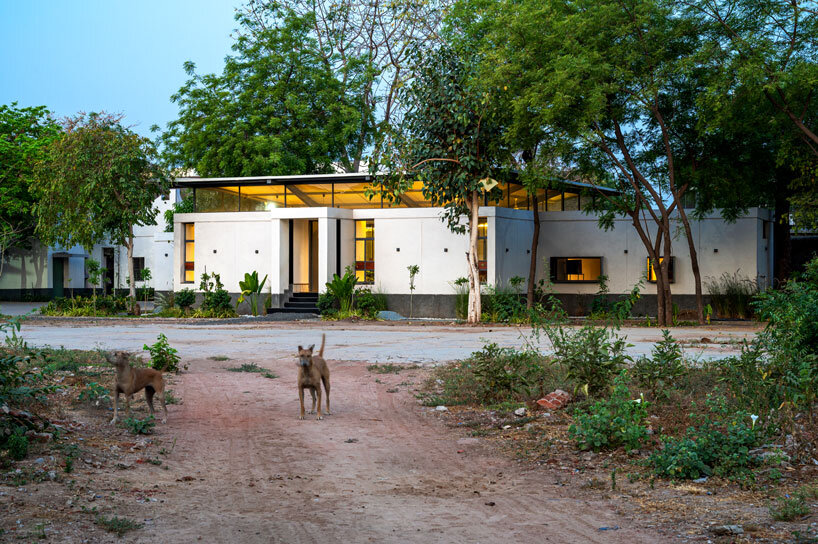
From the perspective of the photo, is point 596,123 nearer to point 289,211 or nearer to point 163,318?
point 289,211

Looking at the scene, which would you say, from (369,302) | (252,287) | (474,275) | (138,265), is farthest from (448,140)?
(138,265)

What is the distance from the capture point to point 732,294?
2842cm

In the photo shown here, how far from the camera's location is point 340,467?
22.8ft

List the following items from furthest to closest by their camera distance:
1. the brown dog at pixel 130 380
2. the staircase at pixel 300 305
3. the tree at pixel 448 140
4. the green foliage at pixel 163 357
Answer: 1. the staircase at pixel 300 305
2. the tree at pixel 448 140
3. the green foliage at pixel 163 357
4. the brown dog at pixel 130 380

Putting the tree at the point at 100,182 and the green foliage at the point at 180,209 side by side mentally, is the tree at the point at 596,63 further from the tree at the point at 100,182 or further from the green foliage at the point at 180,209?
the green foliage at the point at 180,209

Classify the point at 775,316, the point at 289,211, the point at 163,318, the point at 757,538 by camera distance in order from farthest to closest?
the point at 289,211 < the point at 163,318 < the point at 775,316 < the point at 757,538

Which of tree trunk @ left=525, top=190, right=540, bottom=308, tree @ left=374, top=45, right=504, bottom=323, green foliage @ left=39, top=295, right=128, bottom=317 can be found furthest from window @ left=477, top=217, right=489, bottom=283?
green foliage @ left=39, top=295, right=128, bottom=317

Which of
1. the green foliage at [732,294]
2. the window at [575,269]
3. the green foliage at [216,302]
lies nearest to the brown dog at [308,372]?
the green foliage at [216,302]

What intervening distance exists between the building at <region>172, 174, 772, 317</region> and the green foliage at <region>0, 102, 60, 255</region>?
13.8m

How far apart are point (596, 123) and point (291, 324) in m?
11.5

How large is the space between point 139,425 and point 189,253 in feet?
86.7

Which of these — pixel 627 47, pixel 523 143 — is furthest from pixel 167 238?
pixel 627 47

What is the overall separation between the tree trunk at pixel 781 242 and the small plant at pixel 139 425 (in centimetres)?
2618

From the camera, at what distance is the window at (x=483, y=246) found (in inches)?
1136
